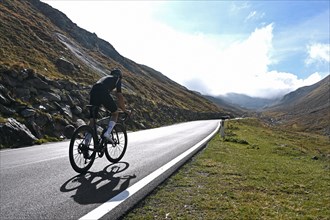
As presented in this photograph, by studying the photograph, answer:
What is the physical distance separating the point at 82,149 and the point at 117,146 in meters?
1.86

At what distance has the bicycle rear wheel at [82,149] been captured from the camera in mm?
7379

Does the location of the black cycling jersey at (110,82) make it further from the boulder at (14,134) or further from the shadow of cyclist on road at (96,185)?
the boulder at (14,134)

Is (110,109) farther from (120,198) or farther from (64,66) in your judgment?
(64,66)

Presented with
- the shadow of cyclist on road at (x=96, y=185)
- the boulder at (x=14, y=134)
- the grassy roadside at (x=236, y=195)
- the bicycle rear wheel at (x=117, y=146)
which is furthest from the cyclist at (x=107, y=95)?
the boulder at (x=14, y=134)

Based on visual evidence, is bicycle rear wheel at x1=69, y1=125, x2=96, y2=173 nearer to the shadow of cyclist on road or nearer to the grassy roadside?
the shadow of cyclist on road

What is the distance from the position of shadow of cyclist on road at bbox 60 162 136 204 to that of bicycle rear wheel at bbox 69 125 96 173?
11.7 inches

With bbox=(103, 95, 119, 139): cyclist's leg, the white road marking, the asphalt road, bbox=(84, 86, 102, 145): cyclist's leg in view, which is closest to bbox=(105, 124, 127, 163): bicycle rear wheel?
the asphalt road

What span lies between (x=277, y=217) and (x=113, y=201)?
262 centimetres

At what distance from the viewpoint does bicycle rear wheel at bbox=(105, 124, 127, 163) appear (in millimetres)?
9094

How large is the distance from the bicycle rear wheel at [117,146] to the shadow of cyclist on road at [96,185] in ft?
4.15

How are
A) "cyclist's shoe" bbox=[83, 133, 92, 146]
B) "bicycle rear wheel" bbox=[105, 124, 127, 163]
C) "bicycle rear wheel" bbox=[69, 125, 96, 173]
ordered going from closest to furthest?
"bicycle rear wheel" bbox=[69, 125, 96, 173] < "cyclist's shoe" bbox=[83, 133, 92, 146] < "bicycle rear wheel" bbox=[105, 124, 127, 163]

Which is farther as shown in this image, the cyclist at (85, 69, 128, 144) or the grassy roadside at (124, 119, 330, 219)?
the cyclist at (85, 69, 128, 144)

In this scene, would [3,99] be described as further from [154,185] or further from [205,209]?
[205,209]

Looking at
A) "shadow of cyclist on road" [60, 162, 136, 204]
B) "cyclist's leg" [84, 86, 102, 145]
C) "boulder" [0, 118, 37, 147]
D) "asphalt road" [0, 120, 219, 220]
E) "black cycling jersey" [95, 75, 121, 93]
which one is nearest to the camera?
"asphalt road" [0, 120, 219, 220]
